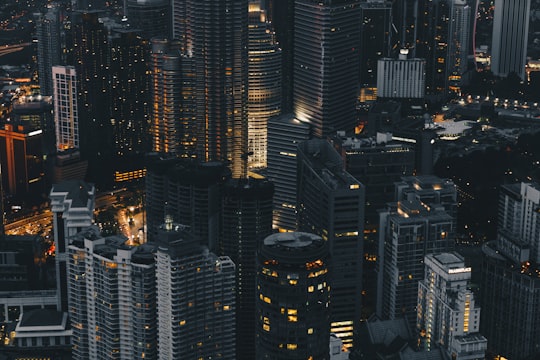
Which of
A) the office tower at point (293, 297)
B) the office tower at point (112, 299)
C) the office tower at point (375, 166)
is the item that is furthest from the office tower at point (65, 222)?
the office tower at point (375, 166)

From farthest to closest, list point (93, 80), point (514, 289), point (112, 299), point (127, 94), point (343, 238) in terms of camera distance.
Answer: point (127, 94), point (93, 80), point (343, 238), point (514, 289), point (112, 299)

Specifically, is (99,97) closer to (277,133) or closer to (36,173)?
(36,173)

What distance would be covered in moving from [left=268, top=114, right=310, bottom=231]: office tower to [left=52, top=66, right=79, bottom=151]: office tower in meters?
34.0

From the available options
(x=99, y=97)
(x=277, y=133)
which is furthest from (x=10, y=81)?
(x=277, y=133)

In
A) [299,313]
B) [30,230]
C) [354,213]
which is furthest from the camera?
[30,230]

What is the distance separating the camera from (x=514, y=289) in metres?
108

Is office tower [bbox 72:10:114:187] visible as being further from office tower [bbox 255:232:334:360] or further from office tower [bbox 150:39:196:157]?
office tower [bbox 255:232:334:360]

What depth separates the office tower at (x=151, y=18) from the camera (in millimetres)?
180375

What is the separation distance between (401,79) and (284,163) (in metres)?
51.1

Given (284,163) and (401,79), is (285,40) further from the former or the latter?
(284,163)

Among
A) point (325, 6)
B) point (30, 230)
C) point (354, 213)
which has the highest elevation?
point (325, 6)

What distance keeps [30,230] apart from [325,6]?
42.5 m

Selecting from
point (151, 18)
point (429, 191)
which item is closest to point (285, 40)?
point (151, 18)

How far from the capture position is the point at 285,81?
16275 cm
